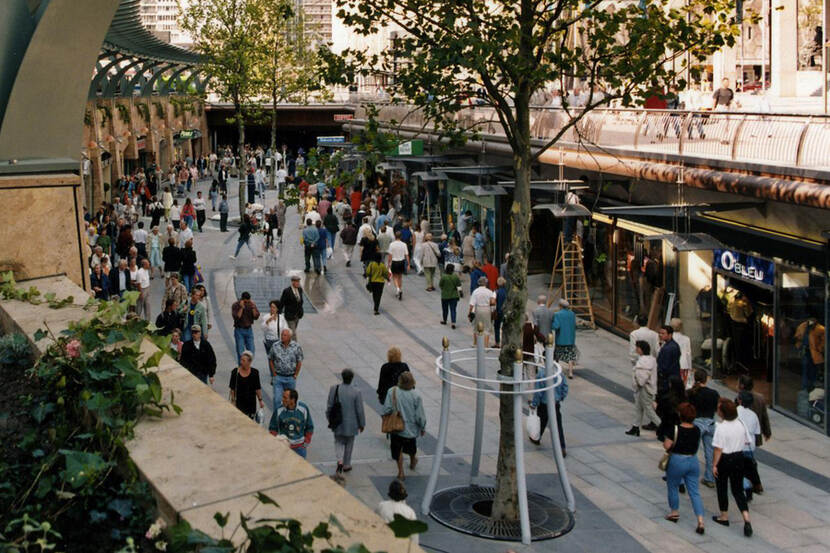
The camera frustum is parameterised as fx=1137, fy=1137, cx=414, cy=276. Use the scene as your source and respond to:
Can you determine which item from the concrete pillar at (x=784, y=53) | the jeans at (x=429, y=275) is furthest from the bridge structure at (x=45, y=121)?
the concrete pillar at (x=784, y=53)

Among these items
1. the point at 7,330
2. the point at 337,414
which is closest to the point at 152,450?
the point at 7,330

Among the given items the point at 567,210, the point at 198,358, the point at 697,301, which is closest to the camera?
the point at 198,358

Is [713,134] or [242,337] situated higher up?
[713,134]

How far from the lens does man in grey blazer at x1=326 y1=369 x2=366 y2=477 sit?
12383mm

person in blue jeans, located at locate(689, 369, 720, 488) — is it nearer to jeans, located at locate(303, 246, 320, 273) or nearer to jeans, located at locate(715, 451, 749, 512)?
jeans, located at locate(715, 451, 749, 512)

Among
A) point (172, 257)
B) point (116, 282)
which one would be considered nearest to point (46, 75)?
point (116, 282)

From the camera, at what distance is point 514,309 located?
11469mm

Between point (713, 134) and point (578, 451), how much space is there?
5.64 metres

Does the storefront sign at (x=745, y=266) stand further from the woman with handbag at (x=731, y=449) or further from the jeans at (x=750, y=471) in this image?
the woman with handbag at (x=731, y=449)

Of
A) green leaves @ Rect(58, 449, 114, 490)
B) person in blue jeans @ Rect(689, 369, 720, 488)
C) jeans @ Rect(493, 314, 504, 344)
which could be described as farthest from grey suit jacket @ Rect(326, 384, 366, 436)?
jeans @ Rect(493, 314, 504, 344)

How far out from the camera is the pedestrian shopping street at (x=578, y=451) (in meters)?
11.0

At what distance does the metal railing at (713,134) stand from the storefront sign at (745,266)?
158 centimetres

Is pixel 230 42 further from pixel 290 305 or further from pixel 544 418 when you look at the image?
pixel 544 418

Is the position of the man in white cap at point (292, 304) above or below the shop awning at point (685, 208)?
below
